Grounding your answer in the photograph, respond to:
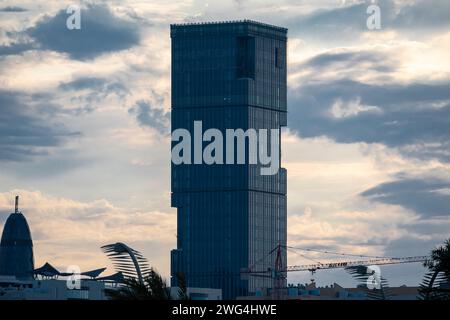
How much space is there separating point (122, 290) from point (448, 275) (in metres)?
12.5
